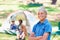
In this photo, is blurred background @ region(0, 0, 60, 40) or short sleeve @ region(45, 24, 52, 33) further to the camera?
blurred background @ region(0, 0, 60, 40)

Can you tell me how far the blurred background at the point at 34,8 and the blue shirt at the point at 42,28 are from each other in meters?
0.08

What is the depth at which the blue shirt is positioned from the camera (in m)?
1.61

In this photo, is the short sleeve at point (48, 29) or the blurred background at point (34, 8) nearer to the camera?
the short sleeve at point (48, 29)

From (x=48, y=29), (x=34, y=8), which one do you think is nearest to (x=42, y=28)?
(x=48, y=29)

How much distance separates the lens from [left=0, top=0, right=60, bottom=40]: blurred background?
5.59 feet

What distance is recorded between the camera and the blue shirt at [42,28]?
1.61 m

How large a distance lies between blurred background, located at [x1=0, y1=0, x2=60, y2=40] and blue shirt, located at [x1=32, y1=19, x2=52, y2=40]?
0.08 m

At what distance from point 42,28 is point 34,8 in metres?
0.22

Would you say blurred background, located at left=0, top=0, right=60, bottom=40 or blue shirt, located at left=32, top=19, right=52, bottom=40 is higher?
blurred background, located at left=0, top=0, right=60, bottom=40

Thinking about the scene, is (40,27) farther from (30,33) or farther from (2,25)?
(2,25)

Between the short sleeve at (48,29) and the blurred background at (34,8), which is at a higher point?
the blurred background at (34,8)

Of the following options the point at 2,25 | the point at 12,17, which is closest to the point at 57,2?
the point at 12,17

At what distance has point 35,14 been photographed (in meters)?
1.71

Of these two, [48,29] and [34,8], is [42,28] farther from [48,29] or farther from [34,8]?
[34,8]
